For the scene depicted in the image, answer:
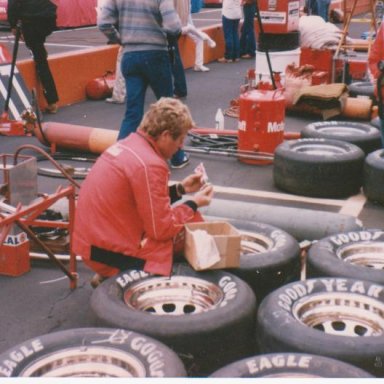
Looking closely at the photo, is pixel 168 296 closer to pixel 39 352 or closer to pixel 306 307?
pixel 306 307

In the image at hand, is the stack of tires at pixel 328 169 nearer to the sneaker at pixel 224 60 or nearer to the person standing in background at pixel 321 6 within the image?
the sneaker at pixel 224 60

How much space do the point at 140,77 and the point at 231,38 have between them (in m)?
9.36

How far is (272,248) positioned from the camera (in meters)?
4.52

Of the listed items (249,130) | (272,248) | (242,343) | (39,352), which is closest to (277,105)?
(249,130)

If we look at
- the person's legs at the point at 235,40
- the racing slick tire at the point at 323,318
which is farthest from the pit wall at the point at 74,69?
the racing slick tire at the point at 323,318

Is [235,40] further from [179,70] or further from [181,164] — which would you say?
[181,164]

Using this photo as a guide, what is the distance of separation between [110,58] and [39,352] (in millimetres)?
10272

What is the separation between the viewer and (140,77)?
24.4 feet

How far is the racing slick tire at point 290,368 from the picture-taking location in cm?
285

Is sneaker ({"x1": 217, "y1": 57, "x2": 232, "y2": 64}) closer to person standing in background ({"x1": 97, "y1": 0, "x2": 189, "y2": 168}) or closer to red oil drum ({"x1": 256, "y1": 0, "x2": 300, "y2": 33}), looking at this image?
red oil drum ({"x1": 256, "y1": 0, "x2": 300, "y2": 33})

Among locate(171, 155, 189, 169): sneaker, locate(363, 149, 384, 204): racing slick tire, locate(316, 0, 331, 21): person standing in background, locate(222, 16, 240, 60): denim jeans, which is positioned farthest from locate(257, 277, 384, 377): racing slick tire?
locate(316, 0, 331, 21): person standing in background

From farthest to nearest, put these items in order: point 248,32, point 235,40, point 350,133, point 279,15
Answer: point 248,32, point 235,40, point 279,15, point 350,133

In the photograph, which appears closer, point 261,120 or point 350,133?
point 261,120

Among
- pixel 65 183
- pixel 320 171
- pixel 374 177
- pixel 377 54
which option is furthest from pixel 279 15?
pixel 65 183
